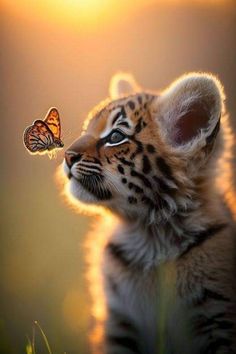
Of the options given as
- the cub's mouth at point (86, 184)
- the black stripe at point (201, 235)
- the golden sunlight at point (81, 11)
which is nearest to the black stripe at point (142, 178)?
the cub's mouth at point (86, 184)

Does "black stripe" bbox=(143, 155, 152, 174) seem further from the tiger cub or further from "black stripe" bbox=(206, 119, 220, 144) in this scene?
"black stripe" bbox=(206, 119, 220, 144)

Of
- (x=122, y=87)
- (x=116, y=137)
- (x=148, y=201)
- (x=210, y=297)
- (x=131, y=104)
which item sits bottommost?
(x=210, y=297)

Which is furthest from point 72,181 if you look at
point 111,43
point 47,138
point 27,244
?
point 111,43

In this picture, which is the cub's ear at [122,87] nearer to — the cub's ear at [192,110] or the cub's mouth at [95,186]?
the cub's ear at [192,110]

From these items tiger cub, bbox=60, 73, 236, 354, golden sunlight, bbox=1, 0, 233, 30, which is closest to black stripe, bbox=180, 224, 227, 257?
tiger cub, bbox=60, 73, 236, 354

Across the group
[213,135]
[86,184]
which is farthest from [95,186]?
[213,135]

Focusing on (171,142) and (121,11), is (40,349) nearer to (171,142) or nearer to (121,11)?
(171,142)

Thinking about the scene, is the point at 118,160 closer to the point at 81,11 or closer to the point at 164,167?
the point at 164,167
